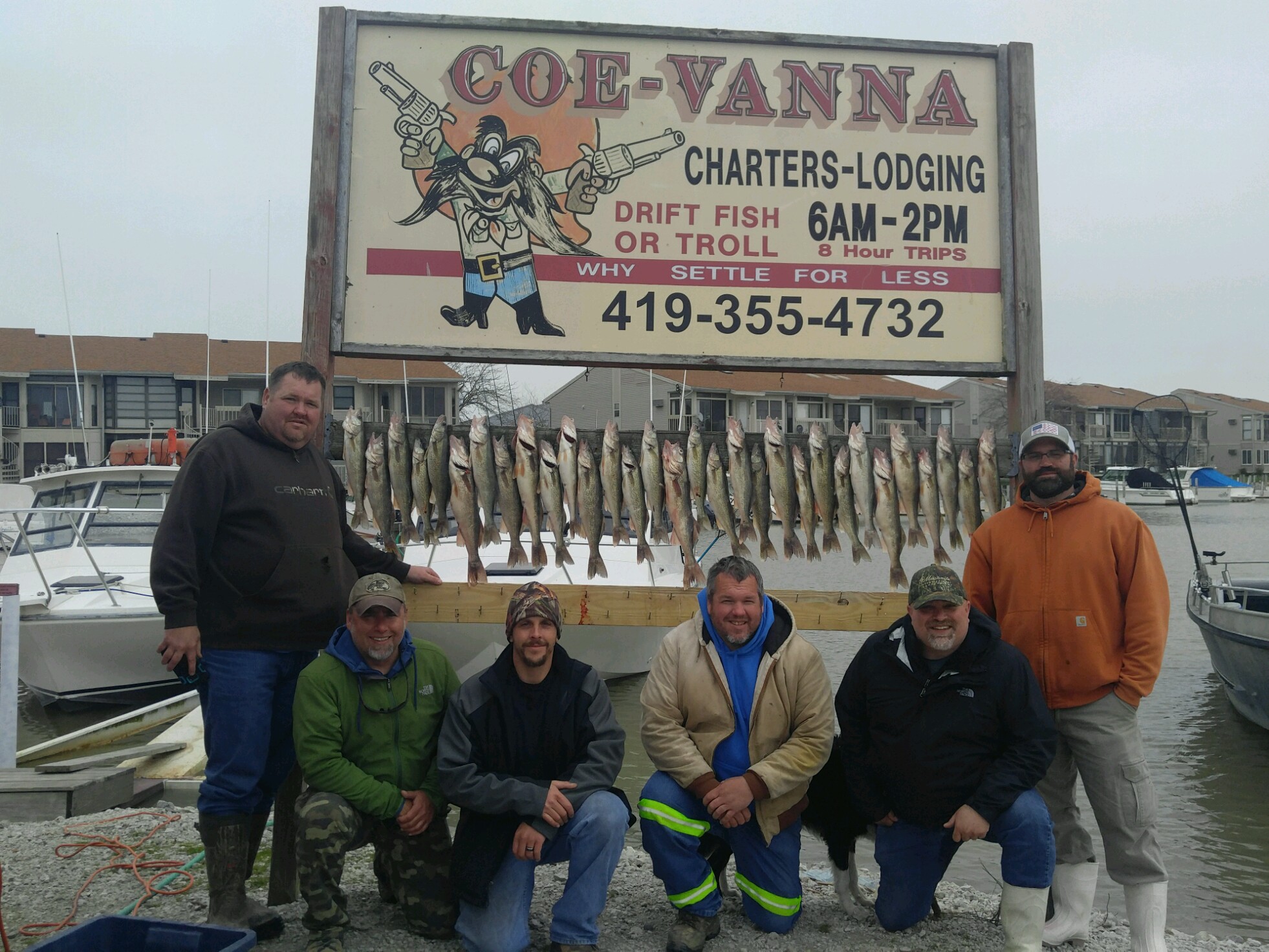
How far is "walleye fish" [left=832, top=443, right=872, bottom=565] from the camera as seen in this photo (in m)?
3.69

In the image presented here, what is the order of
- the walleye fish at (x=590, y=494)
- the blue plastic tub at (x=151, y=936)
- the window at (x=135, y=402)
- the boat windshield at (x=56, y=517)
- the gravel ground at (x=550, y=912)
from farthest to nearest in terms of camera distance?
the window at (x=135, y=402) < the boat windshield at (x=56, y=517) < the walleye fish at (x=590, y=494) < the gravel ground at (x=550, y=912) < the blue plastic tub at (x=151, y=936)

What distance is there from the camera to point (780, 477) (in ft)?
12.0

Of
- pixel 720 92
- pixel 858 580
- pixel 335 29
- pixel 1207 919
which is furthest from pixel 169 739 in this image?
pixel 858 580

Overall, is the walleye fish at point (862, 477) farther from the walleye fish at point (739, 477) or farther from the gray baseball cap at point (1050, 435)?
the gray baseball cap at point (1050, 435)

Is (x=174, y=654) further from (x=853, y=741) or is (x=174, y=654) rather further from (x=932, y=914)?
(x=932, y=914)

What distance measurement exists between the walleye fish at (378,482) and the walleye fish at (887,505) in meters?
1.89

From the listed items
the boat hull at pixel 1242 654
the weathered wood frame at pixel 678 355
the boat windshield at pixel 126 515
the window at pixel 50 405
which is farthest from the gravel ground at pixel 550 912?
the window at pixel 50 405

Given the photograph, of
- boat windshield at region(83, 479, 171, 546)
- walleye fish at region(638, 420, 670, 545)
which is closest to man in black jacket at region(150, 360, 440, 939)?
walleye fish at region(638, 420, 670, 545)

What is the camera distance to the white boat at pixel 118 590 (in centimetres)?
888

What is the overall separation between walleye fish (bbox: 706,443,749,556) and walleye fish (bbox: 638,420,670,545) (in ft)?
0.60

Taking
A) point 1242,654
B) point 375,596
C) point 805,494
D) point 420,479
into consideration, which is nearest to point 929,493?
point 805,494

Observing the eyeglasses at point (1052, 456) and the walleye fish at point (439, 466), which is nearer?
the eyeglasses at point (1052, 456)

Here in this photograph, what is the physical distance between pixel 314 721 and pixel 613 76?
2.65 m

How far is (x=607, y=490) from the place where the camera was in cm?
361
